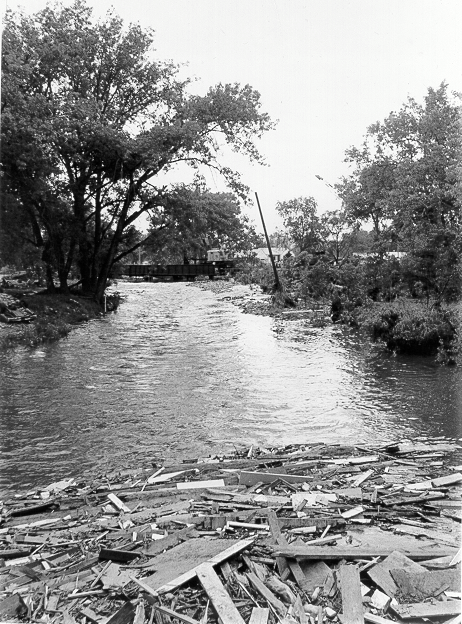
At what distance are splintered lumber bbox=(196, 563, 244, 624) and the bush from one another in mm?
10340

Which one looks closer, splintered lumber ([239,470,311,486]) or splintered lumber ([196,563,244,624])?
splintered lumber ([196,563,244,624])

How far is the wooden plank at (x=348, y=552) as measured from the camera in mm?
2600

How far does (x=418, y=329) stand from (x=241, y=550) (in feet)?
35.4

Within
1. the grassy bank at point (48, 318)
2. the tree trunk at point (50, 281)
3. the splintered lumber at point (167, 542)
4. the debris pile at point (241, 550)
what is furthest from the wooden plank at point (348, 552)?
the tree trunk at point (50, 281)

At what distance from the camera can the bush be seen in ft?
39.5

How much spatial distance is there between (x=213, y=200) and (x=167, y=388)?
7982 mm

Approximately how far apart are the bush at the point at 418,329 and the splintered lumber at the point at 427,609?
10166mm

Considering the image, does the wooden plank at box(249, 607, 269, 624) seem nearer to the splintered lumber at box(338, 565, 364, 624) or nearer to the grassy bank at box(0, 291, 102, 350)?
the splintered lumber at box(338, 565, 364, 624)

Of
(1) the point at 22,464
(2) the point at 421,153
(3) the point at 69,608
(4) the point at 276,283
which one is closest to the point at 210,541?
(3) the point at 69,608

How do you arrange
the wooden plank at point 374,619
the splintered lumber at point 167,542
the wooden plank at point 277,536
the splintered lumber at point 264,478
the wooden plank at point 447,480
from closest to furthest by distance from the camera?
1. the wooden plank at point 374,619
2. the wooden plank at point 277,536
3. the splintered lumber at point 167,542
4. the wooden plank at point 447,480
5. the splintered lumber at point 264,478

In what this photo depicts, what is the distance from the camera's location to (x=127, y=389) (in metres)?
9.81

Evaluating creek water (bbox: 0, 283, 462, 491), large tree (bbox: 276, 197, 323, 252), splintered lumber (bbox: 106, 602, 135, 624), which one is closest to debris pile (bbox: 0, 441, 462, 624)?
splintered lumber (bbox: 106, 602, 135, 624)

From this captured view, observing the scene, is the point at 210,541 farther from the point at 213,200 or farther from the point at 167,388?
the point at 213,200

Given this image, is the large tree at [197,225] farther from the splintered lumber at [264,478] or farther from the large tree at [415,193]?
the splintered lumber at [264,478]
